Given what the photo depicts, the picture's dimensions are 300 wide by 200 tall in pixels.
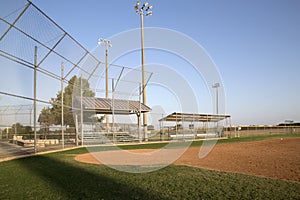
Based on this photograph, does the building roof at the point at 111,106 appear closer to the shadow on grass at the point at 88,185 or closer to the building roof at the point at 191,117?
the building roof at the point at 191,117

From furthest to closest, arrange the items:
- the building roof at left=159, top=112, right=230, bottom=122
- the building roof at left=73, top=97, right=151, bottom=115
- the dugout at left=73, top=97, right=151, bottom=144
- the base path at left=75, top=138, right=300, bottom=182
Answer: the building roof at left=159, top=112, right=230, bottom=122 → the building roof at left=73, top=97, right=151, bottom=115 → the dugout at left=73, top=97, right=151, bottom=144 → the base path at left=75, top=138, right=300, bottom=182

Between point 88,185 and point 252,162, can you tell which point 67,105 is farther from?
point 88,185

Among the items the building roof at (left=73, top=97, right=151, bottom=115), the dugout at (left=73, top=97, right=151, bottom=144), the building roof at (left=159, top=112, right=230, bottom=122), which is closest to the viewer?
the dugout at (left=73, top=97, right=151, bottom=144)

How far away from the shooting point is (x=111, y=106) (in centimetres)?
2039

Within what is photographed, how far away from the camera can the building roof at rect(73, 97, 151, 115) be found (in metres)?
18.7

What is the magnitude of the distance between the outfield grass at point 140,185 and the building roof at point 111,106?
39.1ft

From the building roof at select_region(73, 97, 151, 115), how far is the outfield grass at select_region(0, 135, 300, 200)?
11.9 metres

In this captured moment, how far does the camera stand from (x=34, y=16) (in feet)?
31.6

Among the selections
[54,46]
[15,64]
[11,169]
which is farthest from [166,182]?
[54,46]

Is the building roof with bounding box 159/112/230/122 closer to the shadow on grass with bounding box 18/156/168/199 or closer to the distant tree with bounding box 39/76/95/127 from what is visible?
the distant tree with bounding box 39/76/95/127

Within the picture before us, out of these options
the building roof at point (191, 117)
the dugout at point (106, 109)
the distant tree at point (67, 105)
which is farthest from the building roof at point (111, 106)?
the building roof at point (191, 117)

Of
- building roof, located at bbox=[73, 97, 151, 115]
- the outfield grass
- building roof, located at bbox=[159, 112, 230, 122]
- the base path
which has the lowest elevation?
the base path

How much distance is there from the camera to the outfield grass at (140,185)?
14.6ft

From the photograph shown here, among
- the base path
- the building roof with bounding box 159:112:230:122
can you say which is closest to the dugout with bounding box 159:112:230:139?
the building roof with bounding box 159:112:230:122
